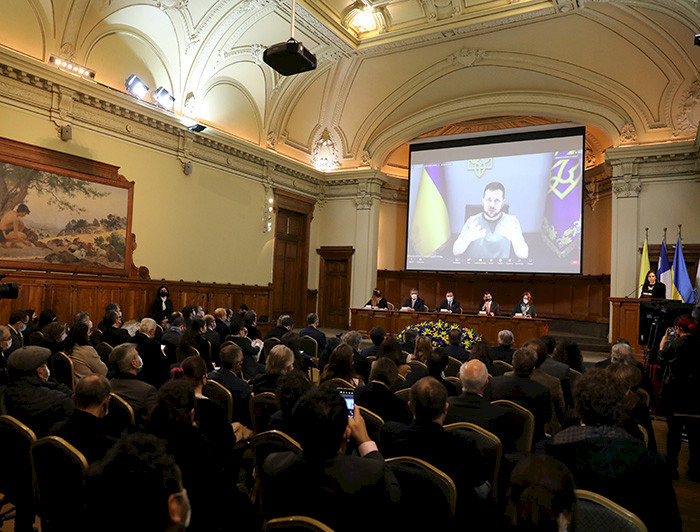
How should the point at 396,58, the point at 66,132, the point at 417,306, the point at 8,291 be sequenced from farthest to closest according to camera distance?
the point at 396,58
the point at 417,306
the point at 66,132
the point at 8,291

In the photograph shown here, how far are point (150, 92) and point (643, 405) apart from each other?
937 cm

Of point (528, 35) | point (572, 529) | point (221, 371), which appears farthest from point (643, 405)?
point (528, 35)

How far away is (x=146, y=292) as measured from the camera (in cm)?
926

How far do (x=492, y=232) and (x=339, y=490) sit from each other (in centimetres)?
1082

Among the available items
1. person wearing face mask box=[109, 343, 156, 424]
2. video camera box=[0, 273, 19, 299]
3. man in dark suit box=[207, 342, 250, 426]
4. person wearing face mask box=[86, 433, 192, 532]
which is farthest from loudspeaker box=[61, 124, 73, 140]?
person wearing face mask box=[86, 433, 192, 532]

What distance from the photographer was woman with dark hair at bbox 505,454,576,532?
1092mm

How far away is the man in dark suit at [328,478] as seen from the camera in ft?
4.97

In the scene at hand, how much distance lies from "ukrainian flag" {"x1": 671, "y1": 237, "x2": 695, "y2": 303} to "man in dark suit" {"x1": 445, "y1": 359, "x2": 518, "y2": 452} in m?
7.62

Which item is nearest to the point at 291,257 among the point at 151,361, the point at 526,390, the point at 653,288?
the point at 653,288

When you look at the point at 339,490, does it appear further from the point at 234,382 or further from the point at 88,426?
the point at 234,382

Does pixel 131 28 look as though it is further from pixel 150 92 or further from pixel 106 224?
pixel 106 224

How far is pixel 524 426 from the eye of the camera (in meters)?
2.77

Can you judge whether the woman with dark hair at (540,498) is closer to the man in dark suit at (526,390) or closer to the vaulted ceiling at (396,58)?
the man in dark suit at (526,390)

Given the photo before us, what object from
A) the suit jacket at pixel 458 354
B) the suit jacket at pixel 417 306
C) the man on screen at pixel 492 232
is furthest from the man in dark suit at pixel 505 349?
the man on screen at pixel 492 232
